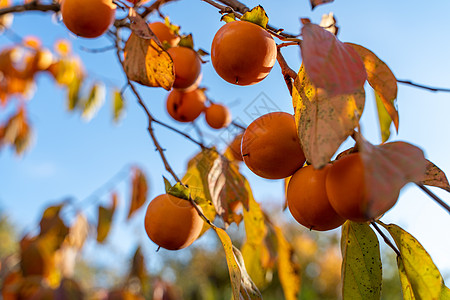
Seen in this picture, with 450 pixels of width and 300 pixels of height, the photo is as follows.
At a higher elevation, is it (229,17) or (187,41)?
(229,17)

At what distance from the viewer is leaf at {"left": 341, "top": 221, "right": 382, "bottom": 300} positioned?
1.76 ft

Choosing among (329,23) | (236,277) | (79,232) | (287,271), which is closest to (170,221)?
(236,277)

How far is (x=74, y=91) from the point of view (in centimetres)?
194

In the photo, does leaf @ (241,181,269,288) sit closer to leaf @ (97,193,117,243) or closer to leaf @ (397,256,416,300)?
leaf @ (397,256,416,300)

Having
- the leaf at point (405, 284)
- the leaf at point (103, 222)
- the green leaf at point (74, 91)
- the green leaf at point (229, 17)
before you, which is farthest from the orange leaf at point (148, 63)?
the green leaf at point (74, 91)

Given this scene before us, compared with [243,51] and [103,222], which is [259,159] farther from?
[103,222]

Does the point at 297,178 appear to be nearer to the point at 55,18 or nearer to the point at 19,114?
the point at 55,18

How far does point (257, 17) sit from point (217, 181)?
0.31 metres

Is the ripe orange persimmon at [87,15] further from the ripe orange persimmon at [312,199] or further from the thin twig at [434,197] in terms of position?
the thin twig at [434,197]

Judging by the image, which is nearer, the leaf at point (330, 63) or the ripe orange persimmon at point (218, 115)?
the leaf at point (330, 63)

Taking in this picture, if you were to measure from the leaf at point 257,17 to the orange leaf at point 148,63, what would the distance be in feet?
0.47

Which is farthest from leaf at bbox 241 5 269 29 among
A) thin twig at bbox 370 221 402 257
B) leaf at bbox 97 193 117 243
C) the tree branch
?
leaf at bbox 97 193 117 243

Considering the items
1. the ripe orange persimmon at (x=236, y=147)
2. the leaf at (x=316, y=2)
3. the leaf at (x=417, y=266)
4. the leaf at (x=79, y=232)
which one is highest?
the leaf at (x=316, y=2)

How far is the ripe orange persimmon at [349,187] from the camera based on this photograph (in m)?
0.37
